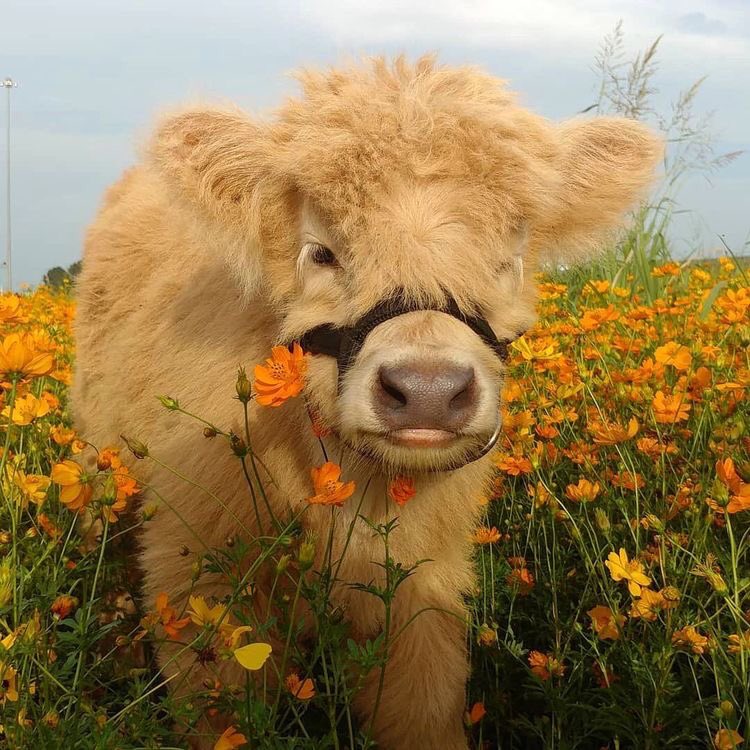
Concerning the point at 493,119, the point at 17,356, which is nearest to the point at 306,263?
the point at 493,119

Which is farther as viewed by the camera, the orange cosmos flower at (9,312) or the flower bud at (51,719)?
the orange cosmos flower at (9,312)

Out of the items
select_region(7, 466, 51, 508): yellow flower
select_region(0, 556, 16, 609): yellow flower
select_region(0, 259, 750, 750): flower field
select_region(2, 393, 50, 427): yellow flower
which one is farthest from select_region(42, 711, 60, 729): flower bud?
select_region(2, 393, 50, 427): yellow flower

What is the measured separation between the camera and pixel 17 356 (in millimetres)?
1743

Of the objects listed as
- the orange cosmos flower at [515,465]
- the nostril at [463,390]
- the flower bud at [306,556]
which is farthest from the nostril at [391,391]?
the orange cosmos flower at [515,465]

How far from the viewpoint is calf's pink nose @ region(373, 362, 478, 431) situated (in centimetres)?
185

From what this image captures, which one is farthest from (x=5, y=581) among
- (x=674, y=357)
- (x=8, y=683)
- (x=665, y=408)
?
(x=674, y=357)

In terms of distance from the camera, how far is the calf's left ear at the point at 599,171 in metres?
2.75

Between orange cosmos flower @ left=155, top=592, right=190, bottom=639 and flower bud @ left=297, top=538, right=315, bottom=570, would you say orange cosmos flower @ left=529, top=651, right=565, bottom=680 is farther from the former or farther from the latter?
orange cosmos flower @ left=155, top=592, right=190, bottom=639

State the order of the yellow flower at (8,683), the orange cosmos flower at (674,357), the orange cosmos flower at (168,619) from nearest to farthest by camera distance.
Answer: the yellow flower at (8,683) < the orange cosmos flower at (168,619) < the orange cosmos flower at (674,357)

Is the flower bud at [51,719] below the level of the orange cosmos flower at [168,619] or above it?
below

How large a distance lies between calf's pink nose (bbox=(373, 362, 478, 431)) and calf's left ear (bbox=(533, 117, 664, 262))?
943 mm

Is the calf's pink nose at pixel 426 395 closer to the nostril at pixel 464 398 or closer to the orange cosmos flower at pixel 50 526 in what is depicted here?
the nostril at pixel 464 398

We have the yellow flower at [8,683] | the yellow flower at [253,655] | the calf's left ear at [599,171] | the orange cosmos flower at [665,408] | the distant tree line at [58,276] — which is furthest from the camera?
the distant tree line at [58,276]

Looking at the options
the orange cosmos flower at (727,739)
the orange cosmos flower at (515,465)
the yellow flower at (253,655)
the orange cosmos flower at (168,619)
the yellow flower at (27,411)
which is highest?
the yellow flower at (27,411)
